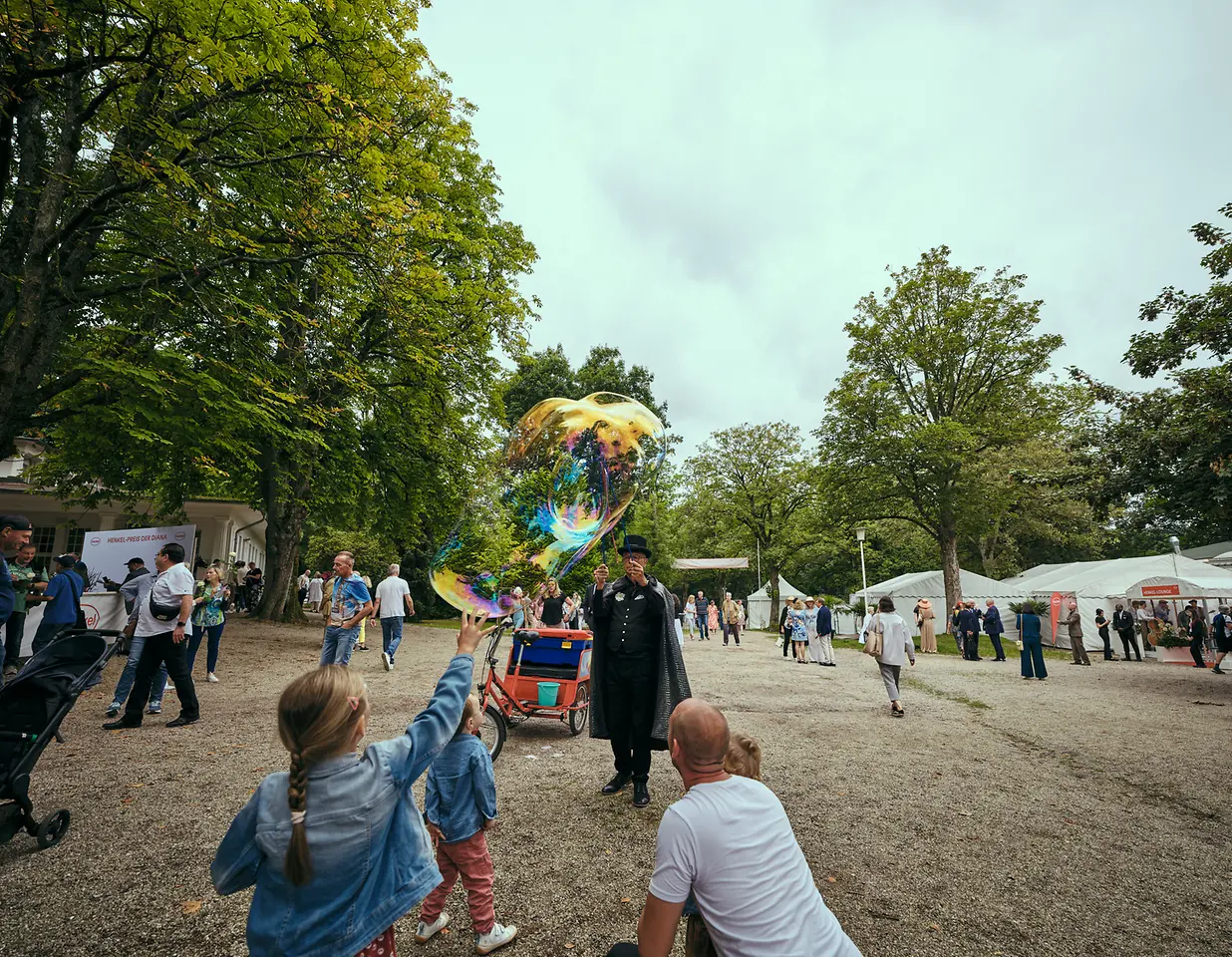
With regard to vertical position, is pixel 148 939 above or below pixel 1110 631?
below

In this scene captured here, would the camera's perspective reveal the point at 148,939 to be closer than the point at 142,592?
Yes

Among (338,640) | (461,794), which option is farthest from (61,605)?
(461,794)

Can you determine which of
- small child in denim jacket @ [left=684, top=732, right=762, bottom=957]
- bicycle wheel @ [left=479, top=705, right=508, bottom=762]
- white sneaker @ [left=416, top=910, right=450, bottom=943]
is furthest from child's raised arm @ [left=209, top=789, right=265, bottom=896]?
bicycle wheel @ [left=479, top=705, right=508, bottom=762]

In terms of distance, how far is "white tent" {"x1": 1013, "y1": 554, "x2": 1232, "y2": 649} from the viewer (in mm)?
20531

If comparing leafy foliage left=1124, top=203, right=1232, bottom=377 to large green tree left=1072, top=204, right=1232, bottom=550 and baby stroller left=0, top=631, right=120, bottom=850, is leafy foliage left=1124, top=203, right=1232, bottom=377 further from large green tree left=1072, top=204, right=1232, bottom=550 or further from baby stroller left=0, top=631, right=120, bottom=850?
baby stroller left=0, top=631, right=120, bottom=850

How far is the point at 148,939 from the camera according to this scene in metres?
3.08

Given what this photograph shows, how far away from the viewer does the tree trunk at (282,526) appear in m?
17.7

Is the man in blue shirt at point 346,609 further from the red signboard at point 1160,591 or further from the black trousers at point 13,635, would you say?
the red signboard at point 1160,591

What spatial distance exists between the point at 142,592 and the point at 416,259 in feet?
22.9

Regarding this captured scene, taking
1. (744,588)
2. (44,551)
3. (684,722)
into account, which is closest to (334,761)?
(684,722)

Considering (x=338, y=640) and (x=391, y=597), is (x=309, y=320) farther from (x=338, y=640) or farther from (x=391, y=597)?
(x=338, y=640)

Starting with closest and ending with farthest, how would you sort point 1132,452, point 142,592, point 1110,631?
point 142,592, point 1132,452, point 1110,631

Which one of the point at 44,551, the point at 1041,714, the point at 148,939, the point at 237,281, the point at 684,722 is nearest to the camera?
the point at 684,722

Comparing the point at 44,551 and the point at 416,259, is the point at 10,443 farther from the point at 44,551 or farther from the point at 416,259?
the point at 44,551
